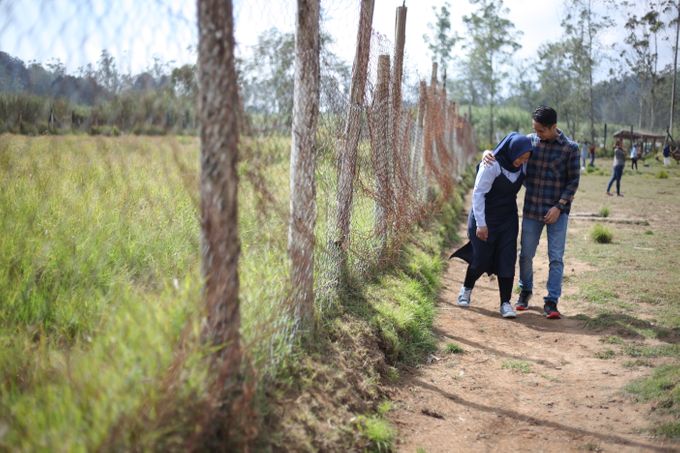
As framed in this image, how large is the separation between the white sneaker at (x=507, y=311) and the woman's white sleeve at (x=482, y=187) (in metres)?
0.83

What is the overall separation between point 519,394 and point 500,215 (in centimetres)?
217

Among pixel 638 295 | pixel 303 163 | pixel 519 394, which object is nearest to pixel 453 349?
pixel 519 394

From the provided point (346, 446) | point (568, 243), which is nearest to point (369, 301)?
point (346, 446)

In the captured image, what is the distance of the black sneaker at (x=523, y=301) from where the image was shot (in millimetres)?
6309

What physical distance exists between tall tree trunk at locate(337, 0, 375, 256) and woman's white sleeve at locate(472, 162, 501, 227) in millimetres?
1347

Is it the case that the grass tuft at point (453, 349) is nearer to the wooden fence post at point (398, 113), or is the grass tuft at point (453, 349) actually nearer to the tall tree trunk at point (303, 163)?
the tall tree trunk at point (303, 163)

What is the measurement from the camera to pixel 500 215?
601cm

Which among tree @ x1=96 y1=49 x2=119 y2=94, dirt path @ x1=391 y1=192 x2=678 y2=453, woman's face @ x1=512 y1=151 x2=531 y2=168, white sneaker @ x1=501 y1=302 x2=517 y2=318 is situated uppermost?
tree @ x1=96 y1=49 x2=119 y2=94

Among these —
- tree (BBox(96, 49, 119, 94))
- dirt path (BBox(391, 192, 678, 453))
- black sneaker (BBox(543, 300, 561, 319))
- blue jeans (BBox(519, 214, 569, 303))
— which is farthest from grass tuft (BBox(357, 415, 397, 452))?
blue jeans (BBox(519, 214, 569, 303))

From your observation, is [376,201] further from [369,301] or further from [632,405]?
[632,405]

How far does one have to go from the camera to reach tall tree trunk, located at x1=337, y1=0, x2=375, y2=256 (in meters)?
5.11

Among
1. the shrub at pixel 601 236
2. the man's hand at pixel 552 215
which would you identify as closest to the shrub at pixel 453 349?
the man's hand at pixel 552 215

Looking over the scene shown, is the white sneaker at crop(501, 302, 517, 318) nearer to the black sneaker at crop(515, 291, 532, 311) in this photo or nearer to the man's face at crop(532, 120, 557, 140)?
the black sneaker at crop(515, 291, 532, 311)

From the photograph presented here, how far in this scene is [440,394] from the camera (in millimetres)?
4270
